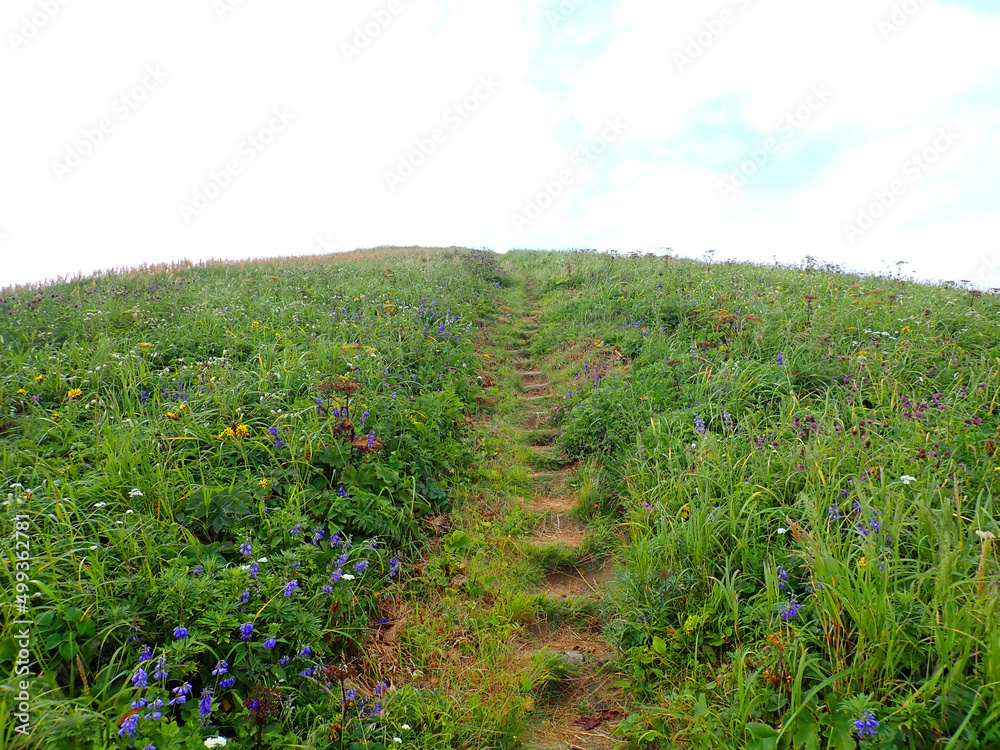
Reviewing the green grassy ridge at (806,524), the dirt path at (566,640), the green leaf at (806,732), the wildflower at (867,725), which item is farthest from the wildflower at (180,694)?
the wildflower at (867,725)

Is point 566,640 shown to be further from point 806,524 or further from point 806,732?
point 806,524

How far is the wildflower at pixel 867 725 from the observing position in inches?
74.1

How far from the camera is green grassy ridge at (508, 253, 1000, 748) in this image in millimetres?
2082

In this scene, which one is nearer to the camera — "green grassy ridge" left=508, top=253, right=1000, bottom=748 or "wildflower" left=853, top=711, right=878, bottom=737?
"wildflower" left=853, top=711, right=878, bottom=737

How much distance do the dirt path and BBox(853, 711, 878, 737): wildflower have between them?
114 centimetres

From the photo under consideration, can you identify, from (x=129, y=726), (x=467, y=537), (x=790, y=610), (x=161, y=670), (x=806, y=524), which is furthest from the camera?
(x=467, y=537)

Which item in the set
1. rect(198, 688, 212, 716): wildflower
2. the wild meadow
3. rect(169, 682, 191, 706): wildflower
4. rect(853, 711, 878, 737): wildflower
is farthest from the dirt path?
rect(169, 682, 191, 706): wildflower

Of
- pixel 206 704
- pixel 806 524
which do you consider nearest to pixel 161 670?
pixel 206 704

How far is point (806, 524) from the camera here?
298 centimetres

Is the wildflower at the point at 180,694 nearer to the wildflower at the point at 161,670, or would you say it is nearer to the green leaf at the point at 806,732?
the wildflower at the point at 161,670

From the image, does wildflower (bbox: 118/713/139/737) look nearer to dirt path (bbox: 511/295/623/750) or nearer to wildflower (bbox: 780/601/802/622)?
dirt path (bbox: 511/295/623/750)

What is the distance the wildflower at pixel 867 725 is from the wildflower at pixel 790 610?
19.7 inches

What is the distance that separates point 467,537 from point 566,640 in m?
1.11

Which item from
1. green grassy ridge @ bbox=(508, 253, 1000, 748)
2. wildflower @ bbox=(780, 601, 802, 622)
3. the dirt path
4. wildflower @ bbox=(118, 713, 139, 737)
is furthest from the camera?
the dirt path
